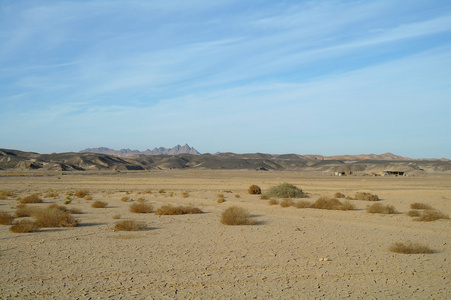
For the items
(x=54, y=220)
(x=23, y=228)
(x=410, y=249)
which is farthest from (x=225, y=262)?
(x=54, y=220)

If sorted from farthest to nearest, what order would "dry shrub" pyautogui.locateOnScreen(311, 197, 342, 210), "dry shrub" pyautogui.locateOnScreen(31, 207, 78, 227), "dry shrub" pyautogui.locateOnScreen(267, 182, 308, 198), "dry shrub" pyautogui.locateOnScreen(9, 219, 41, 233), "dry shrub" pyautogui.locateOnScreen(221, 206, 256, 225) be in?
"dry shrub" pyautogui.locateOnScreen(267, 182, 308, 198)
"dry shrub" pyautogui.locateOnScreen(311, 197, 342, 210)
"dry shrub" pyautogui.locateOnScreen(221, 206, 256, 225)
"dry shrub" pyautogui.locateOnScreen(31, 207, 78, 227)
"dry shrub" pyautogui.locateOnScreen(9, 219, 41, 233)

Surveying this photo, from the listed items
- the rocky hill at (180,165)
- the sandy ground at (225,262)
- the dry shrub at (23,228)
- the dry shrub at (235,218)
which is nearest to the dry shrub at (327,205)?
the sandy ground at (225,262)

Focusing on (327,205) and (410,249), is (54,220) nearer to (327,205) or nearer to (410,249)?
(410,249)

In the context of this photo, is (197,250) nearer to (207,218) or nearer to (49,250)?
(49,250)

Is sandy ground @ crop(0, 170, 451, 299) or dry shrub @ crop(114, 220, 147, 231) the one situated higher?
dry shrub @ crop(114, 220, 147, 231)

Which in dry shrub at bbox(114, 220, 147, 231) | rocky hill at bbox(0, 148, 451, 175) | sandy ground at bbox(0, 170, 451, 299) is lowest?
sandy ground at bbox(0, 170, 451, 299)

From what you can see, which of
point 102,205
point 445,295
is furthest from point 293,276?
point 102,205

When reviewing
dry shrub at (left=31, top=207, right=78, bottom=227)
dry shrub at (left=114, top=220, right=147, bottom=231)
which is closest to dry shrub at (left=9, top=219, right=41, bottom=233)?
dry shrub at (left=31, top=207, right=78, bottom=227)

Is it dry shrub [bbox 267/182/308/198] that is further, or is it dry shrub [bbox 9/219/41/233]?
dry shrub [bbox 267/182/308/198]

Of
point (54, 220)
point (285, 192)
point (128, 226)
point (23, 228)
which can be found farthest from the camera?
point (285, 192)

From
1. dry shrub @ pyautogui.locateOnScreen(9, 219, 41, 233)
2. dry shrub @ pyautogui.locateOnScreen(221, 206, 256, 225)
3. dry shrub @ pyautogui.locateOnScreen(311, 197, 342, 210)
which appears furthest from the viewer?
dry shrub @ pyautogui.locateOnScreen(311, 197, 342, 210)

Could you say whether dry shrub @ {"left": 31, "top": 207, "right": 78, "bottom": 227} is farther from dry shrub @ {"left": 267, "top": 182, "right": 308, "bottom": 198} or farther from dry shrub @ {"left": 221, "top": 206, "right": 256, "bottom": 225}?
dry shrub @ {"left": 267, "top": 182, "right": 308, "bottom": 198}

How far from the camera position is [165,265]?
36.5 feet

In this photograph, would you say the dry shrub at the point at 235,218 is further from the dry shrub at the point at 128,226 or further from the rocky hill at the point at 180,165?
the rocky hill at the point at 180,165
